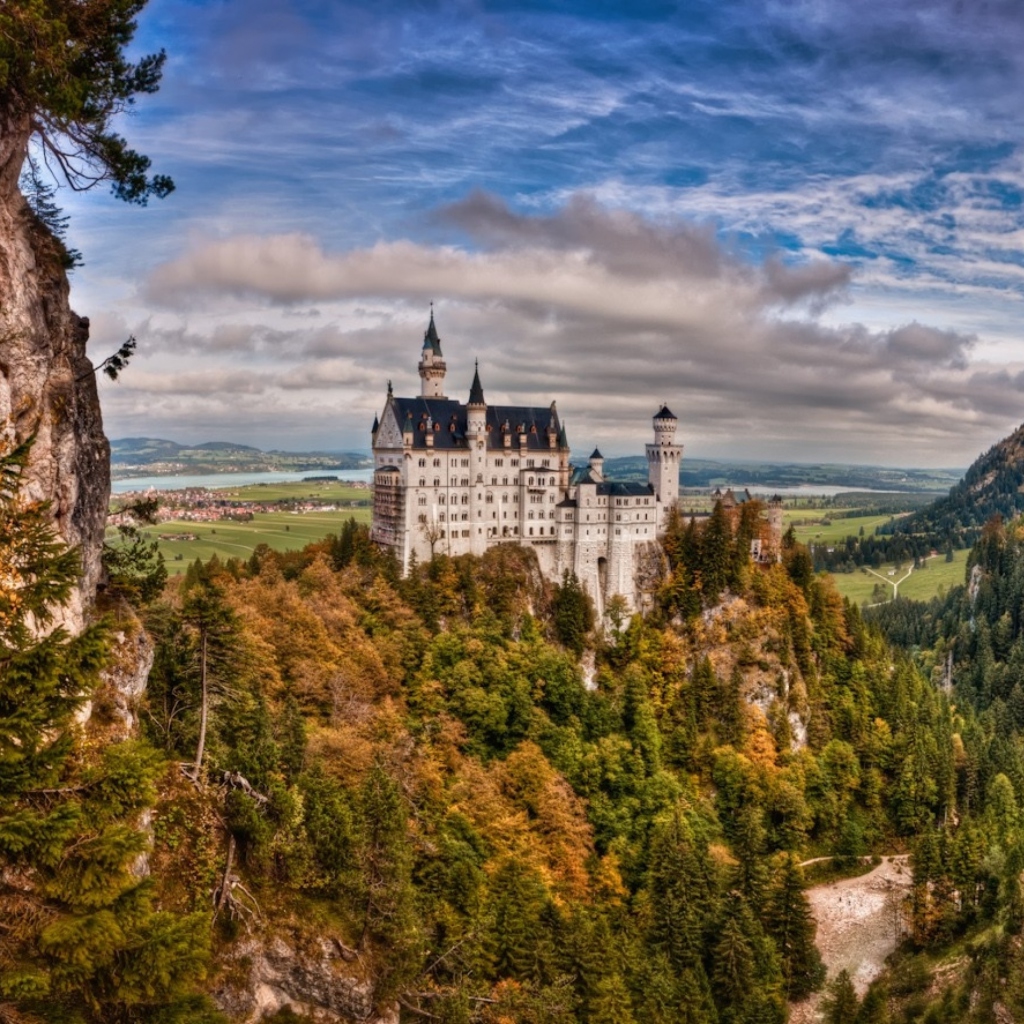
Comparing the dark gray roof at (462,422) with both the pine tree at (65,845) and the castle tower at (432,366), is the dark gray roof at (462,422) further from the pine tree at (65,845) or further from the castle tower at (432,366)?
the pine tree at (65,845)

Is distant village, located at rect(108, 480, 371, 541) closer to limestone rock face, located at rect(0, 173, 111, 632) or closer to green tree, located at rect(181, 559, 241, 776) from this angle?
green tree, located at rect(181, 559, 241, 776)

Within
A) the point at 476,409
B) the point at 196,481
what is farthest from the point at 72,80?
the point at 196,481

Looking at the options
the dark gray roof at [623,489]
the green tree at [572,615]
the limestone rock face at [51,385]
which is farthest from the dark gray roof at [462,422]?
the limestone rock face at [51,385]

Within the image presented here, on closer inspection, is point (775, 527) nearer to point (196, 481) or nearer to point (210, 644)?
point (210, 644)

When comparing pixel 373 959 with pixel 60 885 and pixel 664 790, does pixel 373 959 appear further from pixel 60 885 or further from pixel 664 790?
pixel 664 790

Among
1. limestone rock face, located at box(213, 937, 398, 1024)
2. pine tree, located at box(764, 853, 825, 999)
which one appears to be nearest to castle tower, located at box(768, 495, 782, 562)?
pine tree, located at box(764, 853, 825, 999)

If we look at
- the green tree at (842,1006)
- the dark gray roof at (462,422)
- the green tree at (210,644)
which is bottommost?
the green tree at (842,1006)
